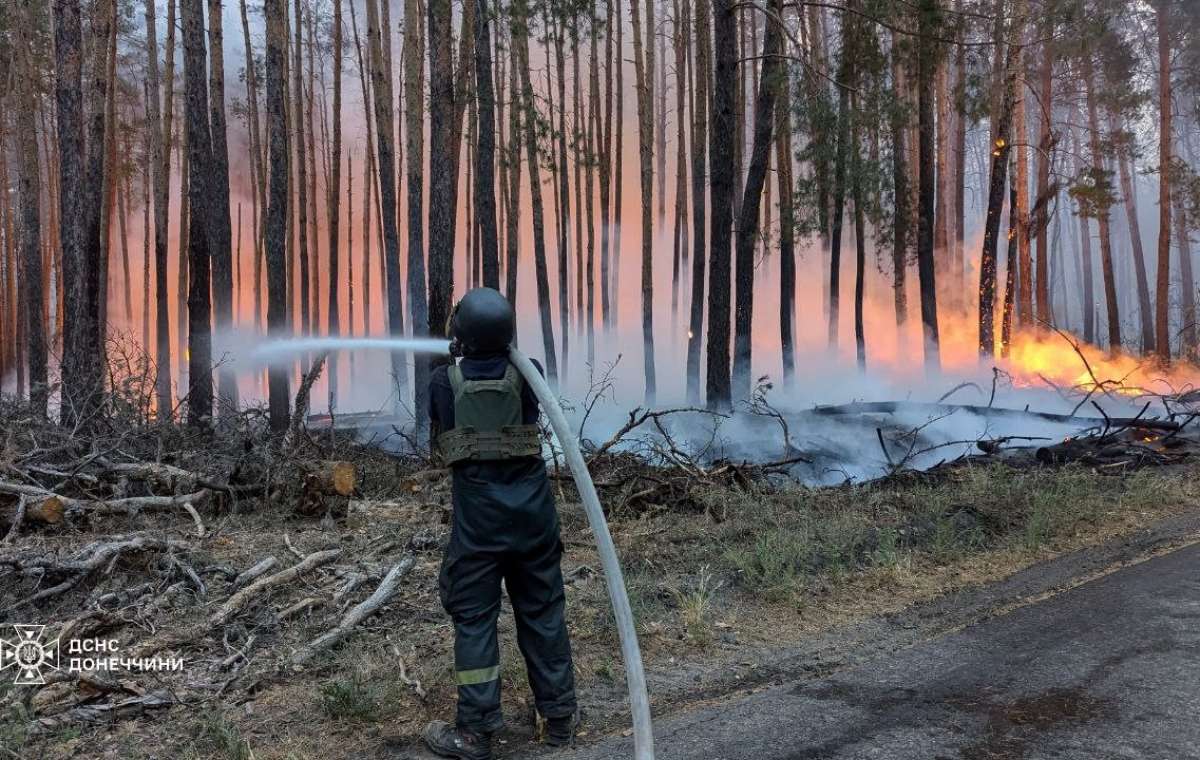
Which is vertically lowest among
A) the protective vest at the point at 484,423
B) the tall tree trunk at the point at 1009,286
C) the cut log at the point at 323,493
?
the cut log at the point at 323,493

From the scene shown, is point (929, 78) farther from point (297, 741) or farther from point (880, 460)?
point (297, 741)

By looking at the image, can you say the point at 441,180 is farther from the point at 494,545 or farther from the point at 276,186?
the point at 494,545

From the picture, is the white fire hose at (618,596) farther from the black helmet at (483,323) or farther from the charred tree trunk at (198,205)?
the charred tree trunk at (198,205)

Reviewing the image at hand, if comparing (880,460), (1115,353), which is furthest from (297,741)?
(1115,353)

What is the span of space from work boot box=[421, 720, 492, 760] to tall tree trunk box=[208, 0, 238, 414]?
11.1 metres

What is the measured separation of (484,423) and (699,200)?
18985mm

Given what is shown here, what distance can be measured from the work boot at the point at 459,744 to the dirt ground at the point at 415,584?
0.18 m

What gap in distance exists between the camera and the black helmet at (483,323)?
3137mm

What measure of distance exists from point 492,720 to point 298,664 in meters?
1.32

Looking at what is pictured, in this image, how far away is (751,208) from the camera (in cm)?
1251

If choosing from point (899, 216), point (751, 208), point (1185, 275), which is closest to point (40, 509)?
point (751, 208)

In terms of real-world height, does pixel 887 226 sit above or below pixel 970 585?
above

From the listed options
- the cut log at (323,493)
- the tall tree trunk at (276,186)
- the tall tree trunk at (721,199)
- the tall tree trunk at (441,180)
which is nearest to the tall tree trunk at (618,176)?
the tall tree trunk at (441,180)

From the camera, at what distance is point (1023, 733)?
308 centimetres
